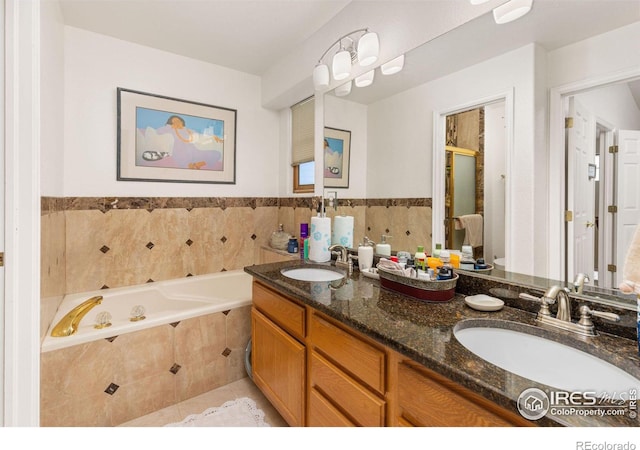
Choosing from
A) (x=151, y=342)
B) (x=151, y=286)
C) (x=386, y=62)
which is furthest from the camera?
(x=151, y=286)

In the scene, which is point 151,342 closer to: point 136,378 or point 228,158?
point 136,378

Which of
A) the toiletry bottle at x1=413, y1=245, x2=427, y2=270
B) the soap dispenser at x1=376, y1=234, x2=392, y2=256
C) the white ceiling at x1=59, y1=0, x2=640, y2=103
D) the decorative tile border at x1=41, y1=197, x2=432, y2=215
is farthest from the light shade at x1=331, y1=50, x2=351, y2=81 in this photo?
the toiletry bottle at x1=413, y1=245, x2=427, y2=270

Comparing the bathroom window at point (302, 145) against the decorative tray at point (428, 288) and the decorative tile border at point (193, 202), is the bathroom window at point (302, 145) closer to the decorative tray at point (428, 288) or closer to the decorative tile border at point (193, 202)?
the decorative tile border at point (193, 202)

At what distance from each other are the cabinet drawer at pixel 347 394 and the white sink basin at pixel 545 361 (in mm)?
359

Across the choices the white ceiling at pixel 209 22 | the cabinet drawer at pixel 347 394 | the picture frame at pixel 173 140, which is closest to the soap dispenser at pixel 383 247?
the cabinet drawer at pixel 347 394

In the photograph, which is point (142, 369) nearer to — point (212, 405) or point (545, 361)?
point (212, 405)

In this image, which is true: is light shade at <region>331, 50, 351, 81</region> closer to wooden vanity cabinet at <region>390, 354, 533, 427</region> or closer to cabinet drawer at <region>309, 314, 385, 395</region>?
cabinet drawer at <region>309, 314, 385, 395</region>

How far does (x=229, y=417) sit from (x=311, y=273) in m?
0.96

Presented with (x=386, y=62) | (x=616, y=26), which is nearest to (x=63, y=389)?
(x=386, y=62)

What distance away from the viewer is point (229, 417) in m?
1.78

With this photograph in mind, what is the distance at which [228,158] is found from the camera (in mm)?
2781

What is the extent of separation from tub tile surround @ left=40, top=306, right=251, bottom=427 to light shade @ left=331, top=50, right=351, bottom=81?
1708mm

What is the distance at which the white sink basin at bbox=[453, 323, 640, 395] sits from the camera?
2.51 ft
